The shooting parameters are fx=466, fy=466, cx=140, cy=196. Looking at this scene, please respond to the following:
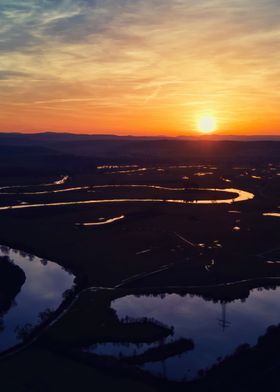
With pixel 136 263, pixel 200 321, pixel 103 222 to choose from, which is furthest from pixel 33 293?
pixel 103 222

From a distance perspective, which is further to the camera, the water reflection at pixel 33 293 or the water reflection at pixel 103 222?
the water reflection at pixel 103 222

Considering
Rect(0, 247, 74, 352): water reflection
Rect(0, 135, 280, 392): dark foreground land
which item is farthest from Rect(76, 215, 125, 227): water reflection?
Rect(0, 247, 74, 352): water reflection

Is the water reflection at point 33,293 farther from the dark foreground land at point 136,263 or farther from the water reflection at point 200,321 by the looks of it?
A: the water reflection at point 200,321

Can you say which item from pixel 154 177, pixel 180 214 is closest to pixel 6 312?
pixel 180 214

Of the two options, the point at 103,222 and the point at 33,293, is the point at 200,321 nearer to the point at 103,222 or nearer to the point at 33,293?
the point at 33,293

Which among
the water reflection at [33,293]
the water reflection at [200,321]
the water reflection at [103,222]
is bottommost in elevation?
the water reflection at [200,321]

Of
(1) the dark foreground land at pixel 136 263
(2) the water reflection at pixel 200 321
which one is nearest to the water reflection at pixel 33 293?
(1) the dark foreground land at pixel 136 263
